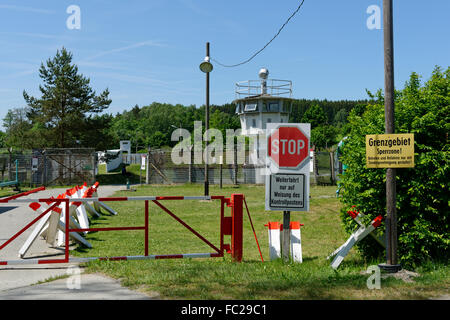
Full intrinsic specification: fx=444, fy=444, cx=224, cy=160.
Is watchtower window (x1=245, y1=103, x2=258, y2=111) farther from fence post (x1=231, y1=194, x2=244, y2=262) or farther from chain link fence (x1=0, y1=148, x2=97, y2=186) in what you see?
fence post (x1=231, y1=194, x2=244, y2=262)

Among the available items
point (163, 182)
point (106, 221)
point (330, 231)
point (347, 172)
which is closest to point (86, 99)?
point (163, 182)

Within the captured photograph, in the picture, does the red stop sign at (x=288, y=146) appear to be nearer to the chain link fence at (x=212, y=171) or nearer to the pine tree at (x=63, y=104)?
the chain link fence at (x=212, y=171)

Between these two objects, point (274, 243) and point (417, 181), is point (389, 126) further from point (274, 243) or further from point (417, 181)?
point (274, 243)

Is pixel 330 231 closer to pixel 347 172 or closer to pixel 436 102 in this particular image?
pixel 347 172

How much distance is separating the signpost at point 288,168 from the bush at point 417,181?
89 centimetres

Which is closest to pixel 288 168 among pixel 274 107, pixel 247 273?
pixel 247 273

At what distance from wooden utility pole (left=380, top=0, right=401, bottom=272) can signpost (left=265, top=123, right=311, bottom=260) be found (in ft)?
4.39

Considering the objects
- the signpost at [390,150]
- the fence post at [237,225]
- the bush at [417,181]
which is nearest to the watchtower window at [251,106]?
the bush at [417,181]

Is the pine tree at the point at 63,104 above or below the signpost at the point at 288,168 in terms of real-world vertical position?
above

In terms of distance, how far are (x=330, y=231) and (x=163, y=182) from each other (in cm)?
2580

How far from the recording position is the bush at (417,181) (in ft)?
23.4

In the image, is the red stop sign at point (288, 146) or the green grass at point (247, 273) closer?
the green grass at point (247, 273)

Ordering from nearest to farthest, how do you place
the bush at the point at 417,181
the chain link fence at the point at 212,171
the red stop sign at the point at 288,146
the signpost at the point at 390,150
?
the signpost at the point at 390,150, the bush at the point at 417,181, the red stop sign at the point at 288,146, the chain link fence at the point at 212,171
